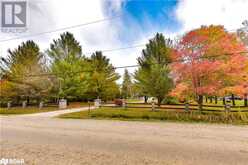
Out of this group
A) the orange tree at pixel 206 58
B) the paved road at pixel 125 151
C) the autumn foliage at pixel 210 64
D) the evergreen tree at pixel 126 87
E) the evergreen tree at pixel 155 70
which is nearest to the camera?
the paved road at pixel 125 151

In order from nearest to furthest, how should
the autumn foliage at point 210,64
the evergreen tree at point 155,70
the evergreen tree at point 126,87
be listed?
the autumn foliage at point 210,64, the evergreen tree at point 155,70, the evergreen tree at point 126,87

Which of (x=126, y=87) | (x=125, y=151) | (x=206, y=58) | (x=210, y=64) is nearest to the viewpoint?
(x=125, y=151)

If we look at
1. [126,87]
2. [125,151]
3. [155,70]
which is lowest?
[125,151]

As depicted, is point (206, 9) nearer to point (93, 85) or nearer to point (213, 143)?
point (213, 143)

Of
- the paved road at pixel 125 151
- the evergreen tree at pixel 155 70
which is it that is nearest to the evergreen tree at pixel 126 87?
the evergreen tree at pixel 155 70

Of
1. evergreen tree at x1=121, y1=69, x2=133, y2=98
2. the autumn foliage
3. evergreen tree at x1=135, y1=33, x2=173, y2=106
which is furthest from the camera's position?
evergreen tree at x1=121, y1=69, x2=133, y2=98

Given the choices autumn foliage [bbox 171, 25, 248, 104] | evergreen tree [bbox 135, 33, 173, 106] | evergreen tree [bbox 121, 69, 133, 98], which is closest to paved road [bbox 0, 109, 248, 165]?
autumn foliage [bbox 171, 25, 248, 104]

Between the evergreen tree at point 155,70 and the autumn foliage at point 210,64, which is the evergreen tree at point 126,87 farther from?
the autumn foliage at point 210,64

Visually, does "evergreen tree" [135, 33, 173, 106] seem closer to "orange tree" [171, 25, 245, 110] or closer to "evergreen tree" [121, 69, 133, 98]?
"orange tree" [171, 25, 245, 110]

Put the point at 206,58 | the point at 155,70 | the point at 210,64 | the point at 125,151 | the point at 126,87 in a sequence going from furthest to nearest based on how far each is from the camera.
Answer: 1. the point at 126,87
2. the point at 155,70
3. the point at 206,58
4. the point at 210,64
5. the point at 125,151

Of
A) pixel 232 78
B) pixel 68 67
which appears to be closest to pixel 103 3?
pixel 232 78

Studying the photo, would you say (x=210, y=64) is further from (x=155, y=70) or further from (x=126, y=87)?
(x=126, y=87)

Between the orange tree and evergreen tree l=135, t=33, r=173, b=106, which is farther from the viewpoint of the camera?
evergreen tree l=135, t=33, r=173, b=106

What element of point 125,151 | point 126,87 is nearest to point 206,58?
point 125,151
